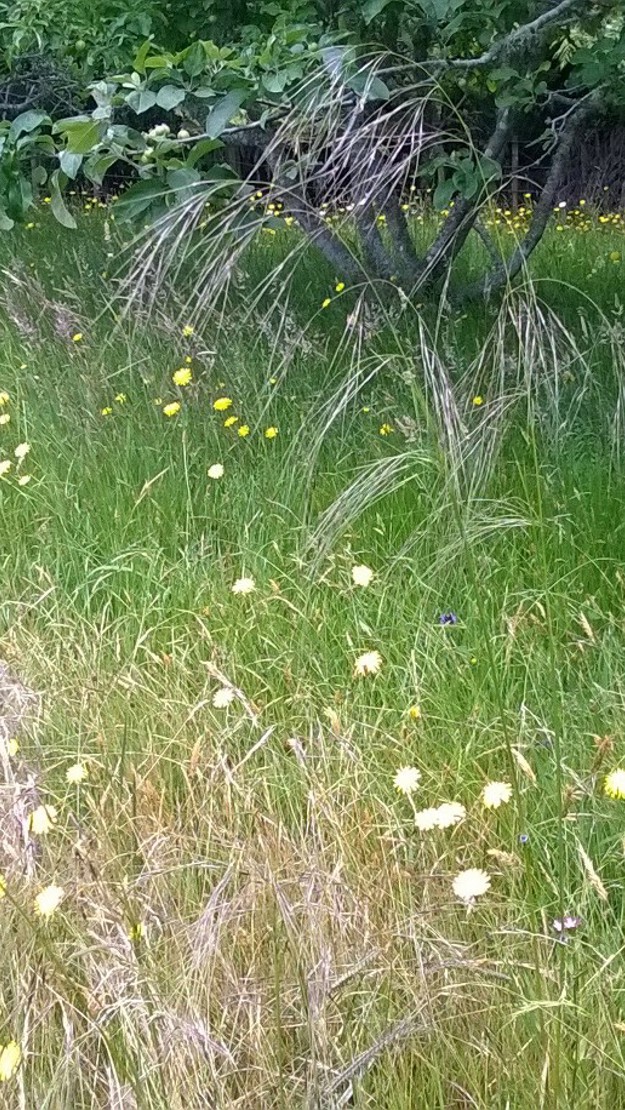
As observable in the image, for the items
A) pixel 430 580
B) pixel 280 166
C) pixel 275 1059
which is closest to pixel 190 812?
pixel 275 1059

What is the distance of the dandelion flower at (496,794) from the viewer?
126cm

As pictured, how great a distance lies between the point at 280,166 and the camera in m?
1.53

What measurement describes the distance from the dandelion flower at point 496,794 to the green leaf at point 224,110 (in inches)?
53.9

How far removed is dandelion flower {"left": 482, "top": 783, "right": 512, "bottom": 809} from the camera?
126 centimetres

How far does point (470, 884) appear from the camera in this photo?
3.73 feet

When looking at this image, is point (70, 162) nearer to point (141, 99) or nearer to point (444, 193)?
point (141, 99)

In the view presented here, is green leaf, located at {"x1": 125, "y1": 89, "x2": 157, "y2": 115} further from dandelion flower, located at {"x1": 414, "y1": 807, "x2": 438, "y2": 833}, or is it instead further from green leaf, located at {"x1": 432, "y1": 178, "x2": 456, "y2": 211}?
dandelion flower, located at {"x1": 414, "y1": 807, "x2": 438, "y2": 833}

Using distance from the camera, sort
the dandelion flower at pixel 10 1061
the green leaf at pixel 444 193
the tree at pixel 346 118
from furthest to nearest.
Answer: the green leaf at pixel 444 193 < the tree at pixel 346 118 < the dandelion flower at pixel 10 1061

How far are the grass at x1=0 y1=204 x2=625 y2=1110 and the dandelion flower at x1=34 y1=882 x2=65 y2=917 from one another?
27 millimetres

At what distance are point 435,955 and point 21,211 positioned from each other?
1.93 metres

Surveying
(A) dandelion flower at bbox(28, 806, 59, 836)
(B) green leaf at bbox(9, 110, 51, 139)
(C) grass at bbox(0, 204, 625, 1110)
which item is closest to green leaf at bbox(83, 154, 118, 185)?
(B) green leaf at bbox(9, 110, 51, 139)

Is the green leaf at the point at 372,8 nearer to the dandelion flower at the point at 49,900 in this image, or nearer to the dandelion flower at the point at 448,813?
the dandelion flower at the point at 448,813

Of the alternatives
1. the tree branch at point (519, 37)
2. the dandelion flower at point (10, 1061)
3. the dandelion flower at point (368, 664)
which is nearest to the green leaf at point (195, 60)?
the tree branch at point (519, 37)

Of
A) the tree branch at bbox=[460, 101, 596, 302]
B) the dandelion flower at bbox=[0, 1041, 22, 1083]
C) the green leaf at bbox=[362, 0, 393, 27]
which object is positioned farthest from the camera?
the tree branch at bbox=[460, 101, 596, 302]
